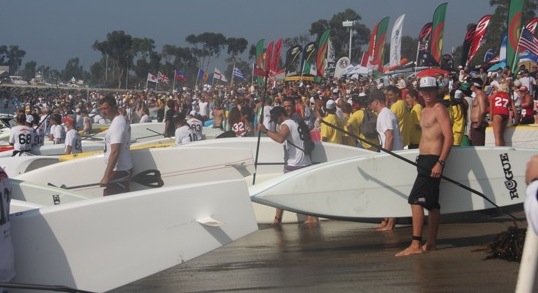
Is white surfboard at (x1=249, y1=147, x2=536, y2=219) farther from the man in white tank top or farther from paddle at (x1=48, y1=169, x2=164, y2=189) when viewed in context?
paddle at (x1=48, y1=169, x2=164, y2=189)

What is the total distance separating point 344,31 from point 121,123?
2517 inches

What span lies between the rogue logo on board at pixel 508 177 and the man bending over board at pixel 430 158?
1.13m

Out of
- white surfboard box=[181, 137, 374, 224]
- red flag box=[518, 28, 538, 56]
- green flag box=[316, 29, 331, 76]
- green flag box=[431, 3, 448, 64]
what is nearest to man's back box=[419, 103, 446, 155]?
white surfboard box=[181, 137, 374, 224]

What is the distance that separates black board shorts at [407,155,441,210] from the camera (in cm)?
771

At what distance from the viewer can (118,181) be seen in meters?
9.47

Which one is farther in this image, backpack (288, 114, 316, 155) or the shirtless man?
the shirtless man

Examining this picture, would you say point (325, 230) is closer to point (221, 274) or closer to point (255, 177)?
point (255, 177)

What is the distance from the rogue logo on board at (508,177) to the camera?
855 cm

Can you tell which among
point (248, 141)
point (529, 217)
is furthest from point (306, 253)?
point (529, 217)

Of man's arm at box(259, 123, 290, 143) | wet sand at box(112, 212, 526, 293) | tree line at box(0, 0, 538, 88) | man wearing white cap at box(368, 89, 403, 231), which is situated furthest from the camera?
tree line at box(0, 0, 538, 88)

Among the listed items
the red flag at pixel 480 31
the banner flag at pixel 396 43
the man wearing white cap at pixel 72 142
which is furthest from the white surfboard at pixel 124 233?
the banner flag at pixel 396 43

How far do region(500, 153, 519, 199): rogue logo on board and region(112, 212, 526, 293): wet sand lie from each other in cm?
57

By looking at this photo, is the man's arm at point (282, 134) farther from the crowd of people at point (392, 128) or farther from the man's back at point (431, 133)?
the man's back at point (431, 133)

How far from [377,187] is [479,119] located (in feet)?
14.1
